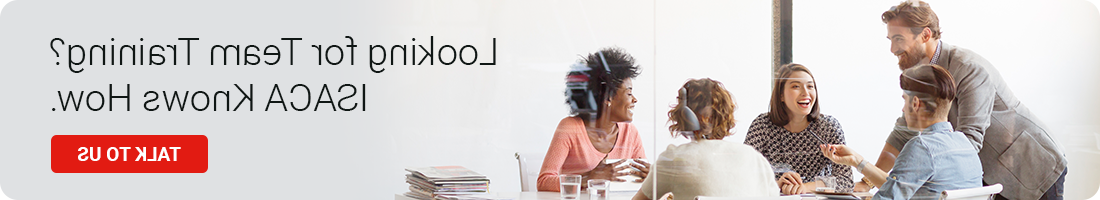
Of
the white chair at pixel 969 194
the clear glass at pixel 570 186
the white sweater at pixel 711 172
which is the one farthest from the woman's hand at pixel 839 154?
the clear glass at pixel 570 186

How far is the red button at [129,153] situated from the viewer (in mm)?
3055

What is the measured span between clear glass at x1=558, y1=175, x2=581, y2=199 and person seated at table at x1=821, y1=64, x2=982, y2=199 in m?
0.93

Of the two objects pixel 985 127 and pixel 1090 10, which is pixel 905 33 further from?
pixel 1090 10

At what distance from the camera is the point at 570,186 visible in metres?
2.86

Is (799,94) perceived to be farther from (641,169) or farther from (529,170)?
(529,170)

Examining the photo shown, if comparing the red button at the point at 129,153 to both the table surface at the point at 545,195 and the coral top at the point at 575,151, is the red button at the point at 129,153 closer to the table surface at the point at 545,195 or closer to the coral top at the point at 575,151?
the table surface at the point at 545,195

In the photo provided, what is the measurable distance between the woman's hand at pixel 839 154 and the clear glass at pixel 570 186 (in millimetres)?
932

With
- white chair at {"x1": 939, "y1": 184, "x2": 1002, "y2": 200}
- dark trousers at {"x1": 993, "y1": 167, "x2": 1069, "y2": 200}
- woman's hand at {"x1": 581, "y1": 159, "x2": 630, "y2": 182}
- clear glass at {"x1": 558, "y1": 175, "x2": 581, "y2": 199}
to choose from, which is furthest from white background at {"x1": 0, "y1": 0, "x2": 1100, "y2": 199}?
dark trousers at {"x1": 993, "y1": 167, "x2": 1069, "y2": 200}

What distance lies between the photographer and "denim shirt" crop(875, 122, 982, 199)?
10.0ft

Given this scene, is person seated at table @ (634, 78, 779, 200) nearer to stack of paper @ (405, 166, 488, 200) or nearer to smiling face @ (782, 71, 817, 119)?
smiling face @ (782, 71, 817, 119)

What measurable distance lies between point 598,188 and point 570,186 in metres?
0.18

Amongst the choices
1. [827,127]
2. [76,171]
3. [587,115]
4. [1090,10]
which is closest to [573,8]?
[587,115]

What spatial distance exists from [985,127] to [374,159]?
7.23 ft

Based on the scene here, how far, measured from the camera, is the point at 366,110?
3035mm
